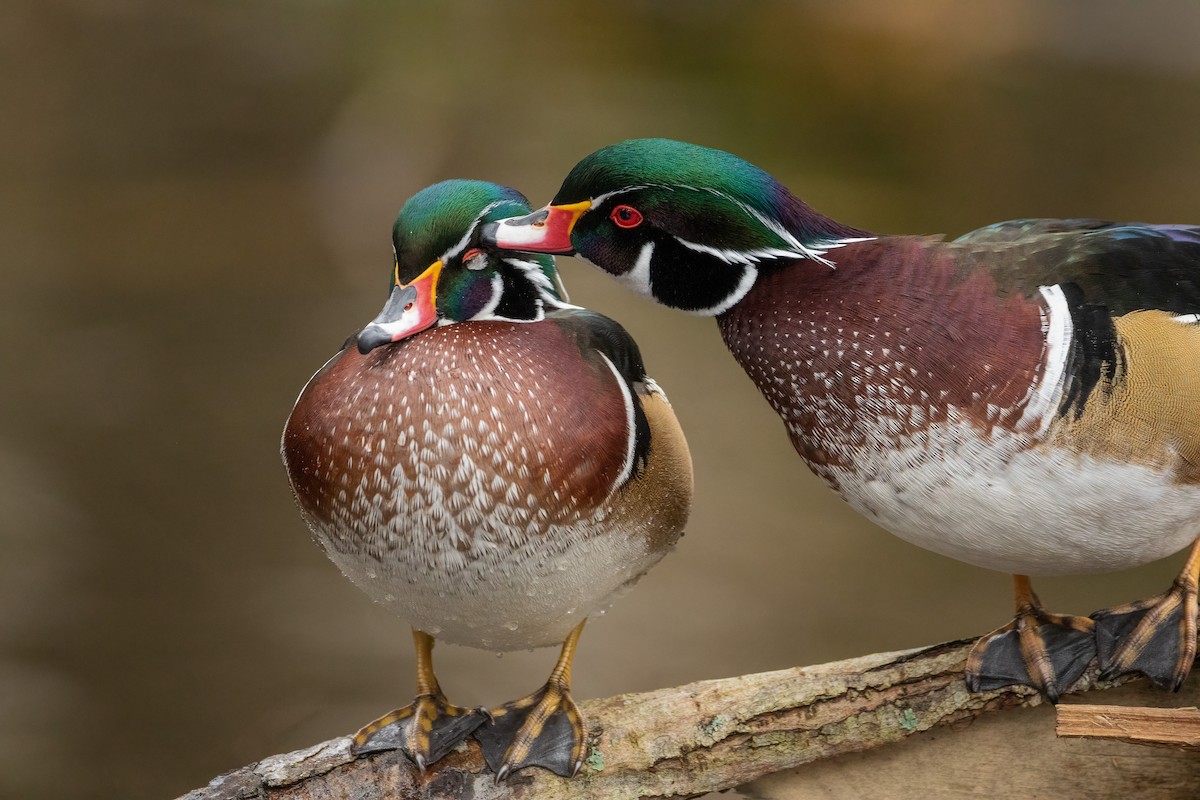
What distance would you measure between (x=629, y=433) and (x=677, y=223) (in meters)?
0.23

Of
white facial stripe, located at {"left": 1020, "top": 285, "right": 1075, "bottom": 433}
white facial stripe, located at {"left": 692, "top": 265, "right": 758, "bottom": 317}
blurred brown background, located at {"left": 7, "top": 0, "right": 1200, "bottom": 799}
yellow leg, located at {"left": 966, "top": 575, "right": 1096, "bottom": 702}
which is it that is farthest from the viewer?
blurred brown background, located at {"left": 7, "top": 0, "right": 1200, "bottom": 799}

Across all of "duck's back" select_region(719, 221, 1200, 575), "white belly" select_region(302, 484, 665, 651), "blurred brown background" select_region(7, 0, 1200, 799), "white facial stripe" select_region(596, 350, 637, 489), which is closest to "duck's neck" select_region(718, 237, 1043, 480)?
"duck's back" select_region(719, 221, 1200, 575)

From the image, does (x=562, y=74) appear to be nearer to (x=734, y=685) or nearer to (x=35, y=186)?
(x=35, y=186)

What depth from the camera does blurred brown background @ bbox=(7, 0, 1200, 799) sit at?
8.25ft

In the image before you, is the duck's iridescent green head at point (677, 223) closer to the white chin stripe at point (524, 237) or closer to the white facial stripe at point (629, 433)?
the white chin stripe at point (524, 237)

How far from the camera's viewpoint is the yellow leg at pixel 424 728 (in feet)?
4.30

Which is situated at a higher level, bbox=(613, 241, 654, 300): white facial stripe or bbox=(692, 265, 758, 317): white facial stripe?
bbox=(613, 241, 654, 300): white facial stripe

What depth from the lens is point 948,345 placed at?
3.53ft

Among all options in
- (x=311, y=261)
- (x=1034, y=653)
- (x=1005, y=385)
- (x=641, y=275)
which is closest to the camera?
(x=1005, y=385)

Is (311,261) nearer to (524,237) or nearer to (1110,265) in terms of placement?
(524,237)

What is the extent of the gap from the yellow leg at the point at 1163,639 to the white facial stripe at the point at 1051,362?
0.33 metres

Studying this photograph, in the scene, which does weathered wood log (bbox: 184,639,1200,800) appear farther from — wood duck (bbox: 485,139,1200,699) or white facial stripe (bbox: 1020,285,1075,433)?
white facial stripe (bbox: 1020,285,1075,433)

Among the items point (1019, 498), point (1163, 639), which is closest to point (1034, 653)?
point (1163, 639)

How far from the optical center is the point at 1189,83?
2.41 metres
